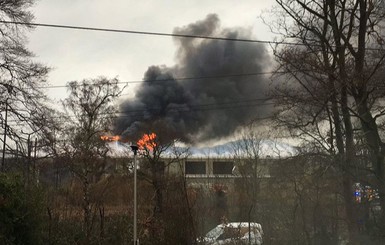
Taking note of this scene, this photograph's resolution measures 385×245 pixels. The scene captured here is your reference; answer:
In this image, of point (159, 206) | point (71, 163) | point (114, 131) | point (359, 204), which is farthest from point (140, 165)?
point (359, 204)

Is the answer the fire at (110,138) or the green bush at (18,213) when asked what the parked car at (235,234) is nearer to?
the green bush at (18,213)

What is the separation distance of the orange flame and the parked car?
84.1 feet

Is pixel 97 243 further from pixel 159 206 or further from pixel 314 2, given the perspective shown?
pixel 314 2

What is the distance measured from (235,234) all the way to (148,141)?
88.7ft

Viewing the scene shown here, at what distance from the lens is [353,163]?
13227mm

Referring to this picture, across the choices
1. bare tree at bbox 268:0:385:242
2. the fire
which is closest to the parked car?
bare tree at bbox 268:0:385:242

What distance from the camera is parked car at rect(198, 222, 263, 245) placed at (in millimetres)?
13918

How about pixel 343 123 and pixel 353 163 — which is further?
pixel 343 123

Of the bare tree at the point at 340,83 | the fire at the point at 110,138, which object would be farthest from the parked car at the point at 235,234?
the fire at the point at 110,138

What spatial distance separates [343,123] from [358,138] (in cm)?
94

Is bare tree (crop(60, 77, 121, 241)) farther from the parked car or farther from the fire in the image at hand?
the parked car

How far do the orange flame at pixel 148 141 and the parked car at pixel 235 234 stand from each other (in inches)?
1009

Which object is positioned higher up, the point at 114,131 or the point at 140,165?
the point at 114,131

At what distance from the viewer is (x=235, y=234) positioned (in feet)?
46.6
